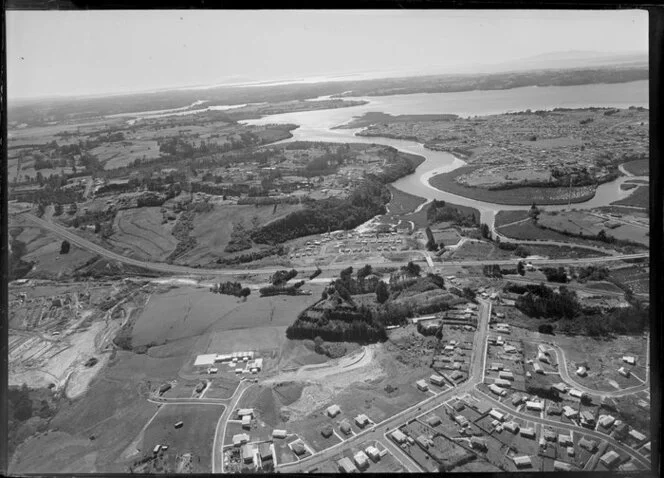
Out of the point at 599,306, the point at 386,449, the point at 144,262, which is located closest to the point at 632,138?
the point at 599,306

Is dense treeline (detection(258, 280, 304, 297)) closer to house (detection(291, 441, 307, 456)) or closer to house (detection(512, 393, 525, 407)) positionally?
house (detection(291, 441, 307, 456))

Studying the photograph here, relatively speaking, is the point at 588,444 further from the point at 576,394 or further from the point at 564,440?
the point at 576,394

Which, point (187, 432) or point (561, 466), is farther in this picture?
point (187, 432)

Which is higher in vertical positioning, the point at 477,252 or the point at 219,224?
the point at 219,224

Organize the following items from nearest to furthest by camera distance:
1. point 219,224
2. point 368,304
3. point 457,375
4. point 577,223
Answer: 1. point 457,375
2. point 368,304
3. point 219,224
4. point 577,223

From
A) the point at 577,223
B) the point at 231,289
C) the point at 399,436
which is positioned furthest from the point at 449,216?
the point at 399,436

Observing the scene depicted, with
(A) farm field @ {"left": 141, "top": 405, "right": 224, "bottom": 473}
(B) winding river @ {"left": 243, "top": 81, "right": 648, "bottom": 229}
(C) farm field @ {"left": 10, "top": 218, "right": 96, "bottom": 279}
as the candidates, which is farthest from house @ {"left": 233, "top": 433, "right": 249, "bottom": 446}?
(B) winding river @ {"left": 243, "top": 81, "right": 648, "bottom": 229}

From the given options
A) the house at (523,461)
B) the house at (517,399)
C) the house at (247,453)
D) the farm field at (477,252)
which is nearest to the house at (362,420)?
the house at (247,453)
